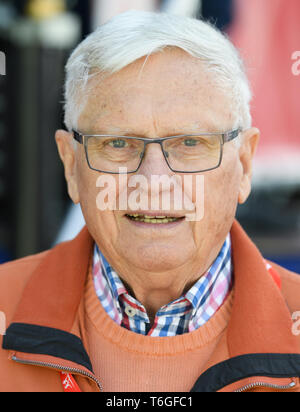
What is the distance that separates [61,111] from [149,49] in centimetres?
220

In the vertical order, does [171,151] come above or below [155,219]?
above

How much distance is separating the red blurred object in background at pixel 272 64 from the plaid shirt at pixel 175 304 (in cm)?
180

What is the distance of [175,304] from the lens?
174 centimetres

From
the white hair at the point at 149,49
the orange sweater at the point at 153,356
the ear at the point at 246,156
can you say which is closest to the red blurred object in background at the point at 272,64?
the ear at the point at 246,156

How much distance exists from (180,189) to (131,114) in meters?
0.25

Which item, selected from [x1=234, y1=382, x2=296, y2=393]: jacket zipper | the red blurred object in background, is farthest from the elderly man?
the red blurred object in background

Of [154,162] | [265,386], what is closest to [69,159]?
[154,162]

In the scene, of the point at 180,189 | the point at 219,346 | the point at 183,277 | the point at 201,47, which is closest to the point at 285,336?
the point at 219,346

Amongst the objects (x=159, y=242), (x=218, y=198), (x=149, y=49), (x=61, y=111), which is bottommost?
(x=159, y=242)

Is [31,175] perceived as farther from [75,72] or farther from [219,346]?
[219,346]

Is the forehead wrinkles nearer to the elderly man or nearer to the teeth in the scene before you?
the elderly man

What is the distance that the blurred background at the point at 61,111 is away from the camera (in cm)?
344

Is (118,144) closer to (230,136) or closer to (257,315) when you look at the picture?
(230,136)

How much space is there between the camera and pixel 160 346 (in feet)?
5.40
